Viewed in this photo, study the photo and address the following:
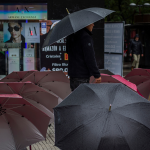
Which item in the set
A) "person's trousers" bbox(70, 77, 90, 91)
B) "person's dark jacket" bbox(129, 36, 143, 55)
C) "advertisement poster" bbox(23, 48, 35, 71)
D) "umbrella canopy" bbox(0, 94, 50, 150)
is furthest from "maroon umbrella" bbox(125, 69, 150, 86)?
"person's dark jacket" bbox(129, 36, 143, 55)

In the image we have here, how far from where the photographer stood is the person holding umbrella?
15.0ft

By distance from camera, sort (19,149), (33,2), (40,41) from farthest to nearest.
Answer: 1. (33,2)
2. (40,41)
3. (19,149)

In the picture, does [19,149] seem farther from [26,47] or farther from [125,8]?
[125,8]

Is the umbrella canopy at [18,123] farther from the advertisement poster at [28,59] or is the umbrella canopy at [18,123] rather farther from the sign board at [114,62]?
the sign board at [114,62]

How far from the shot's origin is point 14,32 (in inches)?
395

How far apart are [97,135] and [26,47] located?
7.55 m

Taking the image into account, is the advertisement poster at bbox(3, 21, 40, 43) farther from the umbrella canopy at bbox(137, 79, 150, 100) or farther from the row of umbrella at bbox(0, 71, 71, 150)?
the row of umbrella at bbox(0, 71, 71, 150)

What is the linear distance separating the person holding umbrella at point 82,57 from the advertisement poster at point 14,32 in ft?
17.5

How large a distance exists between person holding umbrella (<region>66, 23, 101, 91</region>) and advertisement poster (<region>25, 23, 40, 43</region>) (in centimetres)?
507

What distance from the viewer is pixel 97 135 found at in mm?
2873

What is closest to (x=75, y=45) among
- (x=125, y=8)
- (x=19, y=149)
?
(x=19, y=149)

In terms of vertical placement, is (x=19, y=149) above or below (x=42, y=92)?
below

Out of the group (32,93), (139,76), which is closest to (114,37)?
(139,76)

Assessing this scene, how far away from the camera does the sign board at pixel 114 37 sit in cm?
1034
